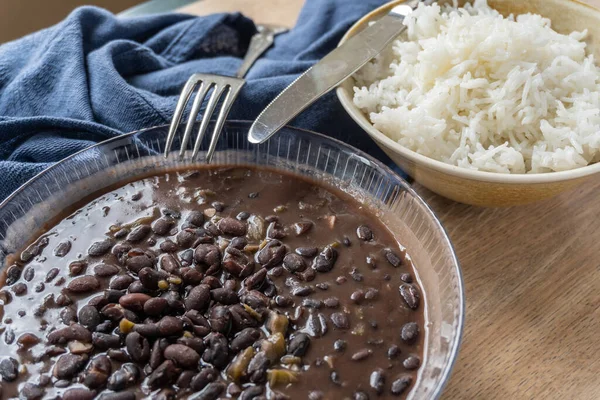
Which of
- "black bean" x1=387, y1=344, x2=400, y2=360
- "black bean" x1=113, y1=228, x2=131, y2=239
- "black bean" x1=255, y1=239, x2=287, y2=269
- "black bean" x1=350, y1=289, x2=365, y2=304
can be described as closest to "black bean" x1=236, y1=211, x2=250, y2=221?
"black bean" x1=255, y1=239, x2=287, y2=269

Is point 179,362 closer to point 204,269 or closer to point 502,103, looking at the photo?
point 204,269

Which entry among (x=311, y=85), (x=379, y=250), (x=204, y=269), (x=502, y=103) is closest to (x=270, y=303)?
(x=204, y=269)

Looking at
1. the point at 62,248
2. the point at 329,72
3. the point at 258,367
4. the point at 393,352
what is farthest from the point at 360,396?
the point at 329,72

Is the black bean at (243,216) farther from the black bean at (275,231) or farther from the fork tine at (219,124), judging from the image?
the fork tine at (219,124)

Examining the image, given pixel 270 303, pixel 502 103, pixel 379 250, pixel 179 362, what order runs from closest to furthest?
pixel 179 362, pixel 270 303, pixel 379 250, pixel 502 103

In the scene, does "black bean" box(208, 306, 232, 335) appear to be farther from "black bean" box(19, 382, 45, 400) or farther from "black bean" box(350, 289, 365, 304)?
"black bean" box(19, 382, 45, 400)
